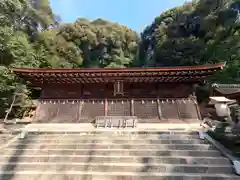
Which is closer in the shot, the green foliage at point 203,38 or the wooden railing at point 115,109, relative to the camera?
the wooden railing at point 115,109

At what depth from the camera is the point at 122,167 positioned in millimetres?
4836

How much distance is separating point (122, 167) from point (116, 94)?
18.1ft

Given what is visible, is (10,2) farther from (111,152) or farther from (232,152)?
(232,152)

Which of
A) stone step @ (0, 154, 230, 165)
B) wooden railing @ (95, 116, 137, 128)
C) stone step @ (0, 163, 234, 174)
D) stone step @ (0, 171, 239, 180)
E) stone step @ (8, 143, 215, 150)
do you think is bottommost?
stone step @ (0, 171, 239, 180)

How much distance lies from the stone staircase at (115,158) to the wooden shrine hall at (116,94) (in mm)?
2975

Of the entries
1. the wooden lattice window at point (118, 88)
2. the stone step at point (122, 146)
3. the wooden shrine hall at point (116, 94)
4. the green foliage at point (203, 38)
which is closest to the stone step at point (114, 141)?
the stone step at point (122, 146)

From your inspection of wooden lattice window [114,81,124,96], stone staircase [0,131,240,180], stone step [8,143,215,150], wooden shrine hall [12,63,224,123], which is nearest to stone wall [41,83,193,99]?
wooden shrine hall [12,63,224,123]

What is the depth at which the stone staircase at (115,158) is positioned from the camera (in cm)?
460

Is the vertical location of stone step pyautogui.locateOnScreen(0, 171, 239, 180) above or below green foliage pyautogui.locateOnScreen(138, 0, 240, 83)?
below

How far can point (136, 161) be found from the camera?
5.13 m

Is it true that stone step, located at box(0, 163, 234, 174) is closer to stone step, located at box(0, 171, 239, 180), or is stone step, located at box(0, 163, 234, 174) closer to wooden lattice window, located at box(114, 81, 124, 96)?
stone step, located at box(0, 171, 239, 180)

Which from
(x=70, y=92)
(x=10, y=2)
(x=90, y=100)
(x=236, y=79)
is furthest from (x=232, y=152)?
(x=10, y=2)

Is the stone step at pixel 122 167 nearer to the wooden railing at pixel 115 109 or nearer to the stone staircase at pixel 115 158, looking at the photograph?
the stone staircase at pixel 115 158

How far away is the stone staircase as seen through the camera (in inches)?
181
